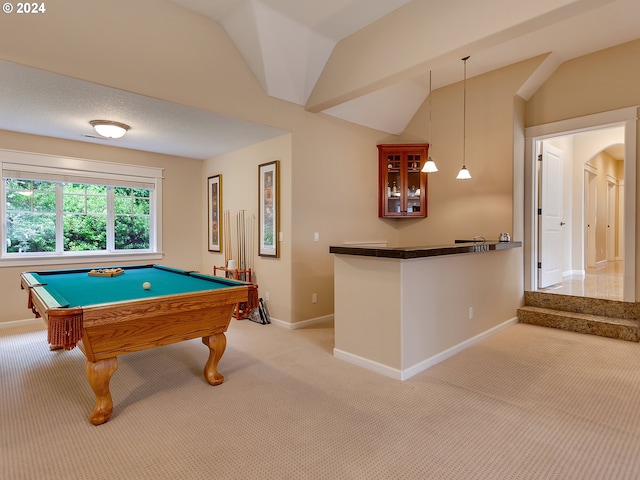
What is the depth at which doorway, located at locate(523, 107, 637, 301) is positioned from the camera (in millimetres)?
3939

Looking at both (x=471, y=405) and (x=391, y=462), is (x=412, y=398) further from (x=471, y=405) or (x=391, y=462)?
(x=391, y=462)

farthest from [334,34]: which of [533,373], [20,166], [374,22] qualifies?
[20,166]

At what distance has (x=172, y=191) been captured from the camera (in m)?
5.86

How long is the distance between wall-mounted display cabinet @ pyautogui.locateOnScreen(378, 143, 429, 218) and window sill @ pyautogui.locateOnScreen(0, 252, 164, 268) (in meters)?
3.86

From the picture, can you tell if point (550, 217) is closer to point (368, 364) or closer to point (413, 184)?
point (413, 184)

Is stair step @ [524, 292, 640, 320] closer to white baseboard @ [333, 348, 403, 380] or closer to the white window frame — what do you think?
white baseboard @ [333, 348, 403, 380]

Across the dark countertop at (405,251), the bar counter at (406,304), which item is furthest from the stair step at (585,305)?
the dark countertop at (405,251)

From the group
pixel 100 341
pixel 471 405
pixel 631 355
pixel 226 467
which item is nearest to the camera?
pixel 226 467

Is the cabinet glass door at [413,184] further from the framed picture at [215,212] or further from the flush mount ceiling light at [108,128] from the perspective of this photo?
the flush mount ceiling light at [108,128]

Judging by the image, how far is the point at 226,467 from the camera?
1.77 m

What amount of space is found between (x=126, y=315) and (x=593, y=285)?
6192 millimetres

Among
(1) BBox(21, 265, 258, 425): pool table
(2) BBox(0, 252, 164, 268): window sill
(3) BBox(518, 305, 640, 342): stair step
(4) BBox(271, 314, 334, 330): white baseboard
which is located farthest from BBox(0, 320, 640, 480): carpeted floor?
(2) BBox(0, 252, 164, 268): window sill

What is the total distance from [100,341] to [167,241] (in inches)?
154

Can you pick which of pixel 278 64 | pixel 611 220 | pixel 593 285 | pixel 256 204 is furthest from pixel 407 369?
pixel 611 220
